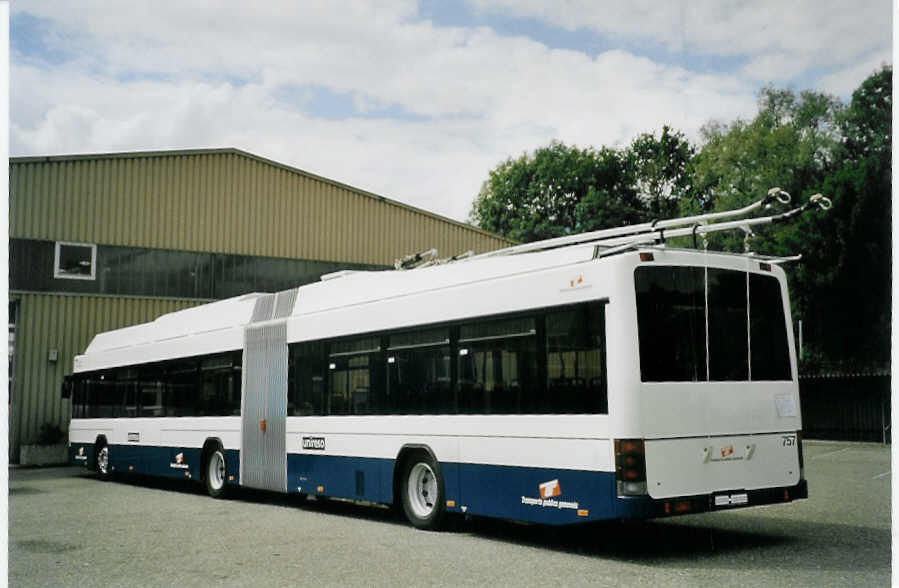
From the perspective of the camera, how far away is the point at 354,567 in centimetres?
889

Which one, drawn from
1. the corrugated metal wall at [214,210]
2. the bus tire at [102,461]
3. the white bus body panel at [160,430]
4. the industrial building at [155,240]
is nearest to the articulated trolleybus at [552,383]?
the white bus body panel at [160,430]

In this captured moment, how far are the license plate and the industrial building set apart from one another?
14654mm

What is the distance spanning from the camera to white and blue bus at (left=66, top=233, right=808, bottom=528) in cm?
907

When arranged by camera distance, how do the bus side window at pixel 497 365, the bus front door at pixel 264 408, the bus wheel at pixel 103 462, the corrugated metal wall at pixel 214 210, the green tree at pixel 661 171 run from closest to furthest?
the bus side window at pixel 497 365 < the green tree at pixel 661 171 < the bus front door at pixel 264 408 < the bus wheel at pixel 103 462 < the corrugated metal wall at pixel 214 210

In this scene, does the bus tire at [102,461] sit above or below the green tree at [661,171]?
below

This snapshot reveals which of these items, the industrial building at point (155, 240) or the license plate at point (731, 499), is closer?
the license plate at point (731, 499)

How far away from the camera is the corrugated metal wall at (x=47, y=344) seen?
24.4 metres

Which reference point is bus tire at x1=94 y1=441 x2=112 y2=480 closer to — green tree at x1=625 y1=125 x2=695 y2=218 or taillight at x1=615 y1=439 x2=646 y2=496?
green tree at x1=625 y1=125 x2=695 y2=218

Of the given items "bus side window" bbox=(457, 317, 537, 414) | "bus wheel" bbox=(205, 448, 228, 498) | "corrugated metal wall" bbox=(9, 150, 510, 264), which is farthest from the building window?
"bus side window" bbox=(457, 317, 537, 414)

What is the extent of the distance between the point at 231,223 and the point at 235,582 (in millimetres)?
18702

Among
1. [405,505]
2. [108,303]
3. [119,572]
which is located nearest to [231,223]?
[108,303]

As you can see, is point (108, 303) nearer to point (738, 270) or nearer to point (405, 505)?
point (405, 505)

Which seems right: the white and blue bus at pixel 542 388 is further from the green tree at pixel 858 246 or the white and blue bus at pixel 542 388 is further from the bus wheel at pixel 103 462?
the bus wheel at pixel 103 462

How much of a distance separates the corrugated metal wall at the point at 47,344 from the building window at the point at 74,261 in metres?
A: 0.53
